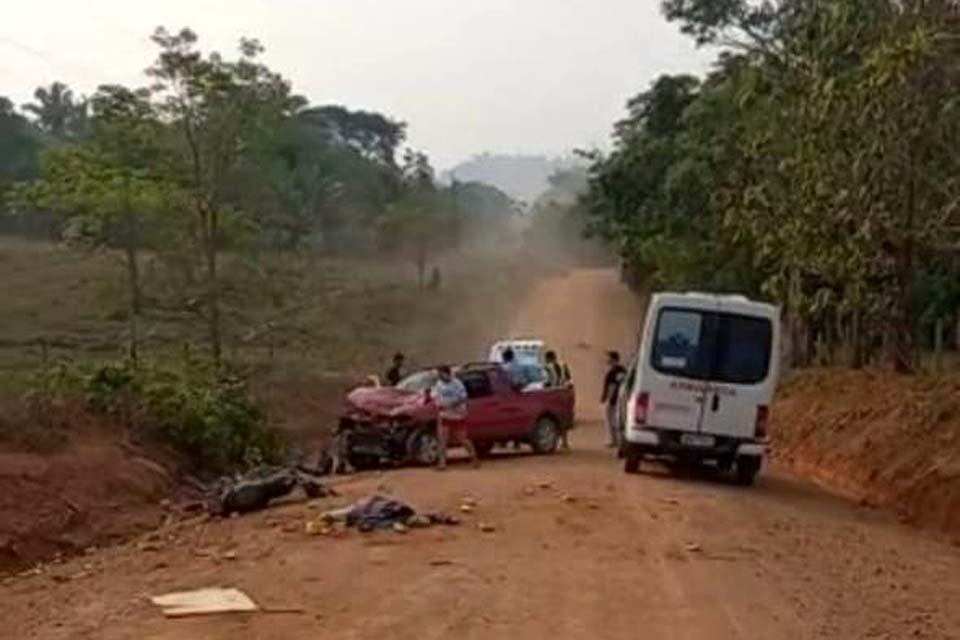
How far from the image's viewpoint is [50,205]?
41.9 metres

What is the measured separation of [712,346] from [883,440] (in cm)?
565

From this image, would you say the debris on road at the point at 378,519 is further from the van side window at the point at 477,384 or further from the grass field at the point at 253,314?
the grass field at the point at 253,314

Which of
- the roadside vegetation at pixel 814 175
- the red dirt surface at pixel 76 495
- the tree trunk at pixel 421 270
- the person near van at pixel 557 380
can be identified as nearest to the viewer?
the red dirt surface at pixel 76 495

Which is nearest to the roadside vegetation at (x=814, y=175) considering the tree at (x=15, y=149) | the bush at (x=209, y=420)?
the bush at (x=209, y=420)

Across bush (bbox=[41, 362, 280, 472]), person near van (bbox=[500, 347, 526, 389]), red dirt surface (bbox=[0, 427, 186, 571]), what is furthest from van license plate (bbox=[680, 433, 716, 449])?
bush (bbox=[41, 362, 280, 472])

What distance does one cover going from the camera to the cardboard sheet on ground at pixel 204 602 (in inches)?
497

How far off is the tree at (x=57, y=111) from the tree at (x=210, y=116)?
64.1 metres

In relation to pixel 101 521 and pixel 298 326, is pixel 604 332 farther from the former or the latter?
pixel 101 521

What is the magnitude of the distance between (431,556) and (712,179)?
31.3 m

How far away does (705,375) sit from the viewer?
2320 centimetres

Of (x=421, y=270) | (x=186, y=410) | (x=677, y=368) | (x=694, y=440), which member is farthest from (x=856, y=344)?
(x=421, y=270)

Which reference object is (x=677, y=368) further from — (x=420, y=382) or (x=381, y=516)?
(x=381, y=516)

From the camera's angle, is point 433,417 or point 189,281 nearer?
point 433,417

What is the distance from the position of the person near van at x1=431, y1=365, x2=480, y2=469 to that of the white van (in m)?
3.13
